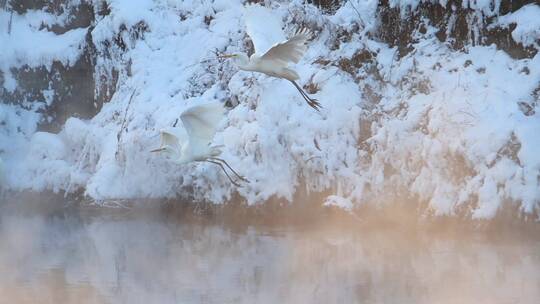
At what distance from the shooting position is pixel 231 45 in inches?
698

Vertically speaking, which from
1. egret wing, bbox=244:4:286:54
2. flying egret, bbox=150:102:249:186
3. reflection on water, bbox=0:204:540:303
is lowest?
reflection on water, bbox=0:204:540:303

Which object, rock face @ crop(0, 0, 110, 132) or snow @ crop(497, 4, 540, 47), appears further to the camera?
rock face @ crop(0, 0, 110, 132)

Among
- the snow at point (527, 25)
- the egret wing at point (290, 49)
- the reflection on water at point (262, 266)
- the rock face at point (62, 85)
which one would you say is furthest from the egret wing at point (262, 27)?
the rock face at point (62, 85)

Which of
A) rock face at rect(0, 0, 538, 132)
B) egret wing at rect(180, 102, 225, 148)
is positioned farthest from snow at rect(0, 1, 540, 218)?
egret wing at rect(180, 102, 225, 148)

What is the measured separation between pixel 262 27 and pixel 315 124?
4.30 metres

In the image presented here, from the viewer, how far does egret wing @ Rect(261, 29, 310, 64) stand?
340 inches

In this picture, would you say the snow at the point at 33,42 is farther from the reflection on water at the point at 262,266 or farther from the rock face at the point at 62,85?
the reflection on water at the point at 262,266

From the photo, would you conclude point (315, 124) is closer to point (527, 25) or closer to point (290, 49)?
point (527, 25)

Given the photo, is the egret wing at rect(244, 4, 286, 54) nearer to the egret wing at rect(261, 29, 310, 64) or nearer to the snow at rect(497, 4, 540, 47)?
the egret wing at rect(261, 29, 310, 64)

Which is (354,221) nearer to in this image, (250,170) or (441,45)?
(250,170)

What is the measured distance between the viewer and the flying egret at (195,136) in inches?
437

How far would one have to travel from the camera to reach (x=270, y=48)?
897 cm

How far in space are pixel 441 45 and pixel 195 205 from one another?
5073 millimetres

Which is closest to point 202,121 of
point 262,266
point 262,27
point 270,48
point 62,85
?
point 262,27
